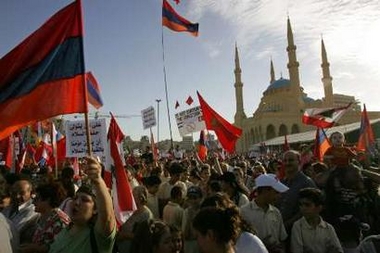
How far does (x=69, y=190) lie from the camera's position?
5523mm

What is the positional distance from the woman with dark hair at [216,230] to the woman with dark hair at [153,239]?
719 mm

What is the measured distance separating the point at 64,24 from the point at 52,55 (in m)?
0.37

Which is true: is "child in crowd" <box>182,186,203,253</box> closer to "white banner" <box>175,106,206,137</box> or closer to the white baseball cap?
the white baseball cap

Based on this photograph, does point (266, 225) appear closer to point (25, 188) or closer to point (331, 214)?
point (331, 214)

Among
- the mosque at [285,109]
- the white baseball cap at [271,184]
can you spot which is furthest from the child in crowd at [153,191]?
the mosque at [285,109]

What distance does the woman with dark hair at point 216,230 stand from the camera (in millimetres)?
2613

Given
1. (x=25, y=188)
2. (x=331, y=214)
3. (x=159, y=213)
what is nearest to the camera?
(x=25, y=188)

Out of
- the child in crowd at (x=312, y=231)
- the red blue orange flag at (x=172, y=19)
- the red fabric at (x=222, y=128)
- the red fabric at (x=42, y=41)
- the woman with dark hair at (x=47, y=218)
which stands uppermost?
the red blue orange flag at (x=172, y=19)

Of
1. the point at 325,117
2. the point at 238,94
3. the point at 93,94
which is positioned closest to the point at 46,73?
the point at 93,94

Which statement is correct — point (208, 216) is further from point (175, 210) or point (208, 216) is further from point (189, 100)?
point (189, 100)

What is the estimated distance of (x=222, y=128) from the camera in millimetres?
11195

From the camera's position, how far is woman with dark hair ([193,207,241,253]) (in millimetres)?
2613

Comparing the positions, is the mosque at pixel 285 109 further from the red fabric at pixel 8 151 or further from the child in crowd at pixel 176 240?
the child in crowd at pixel 176 240

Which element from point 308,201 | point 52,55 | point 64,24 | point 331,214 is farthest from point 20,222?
point 331,214
